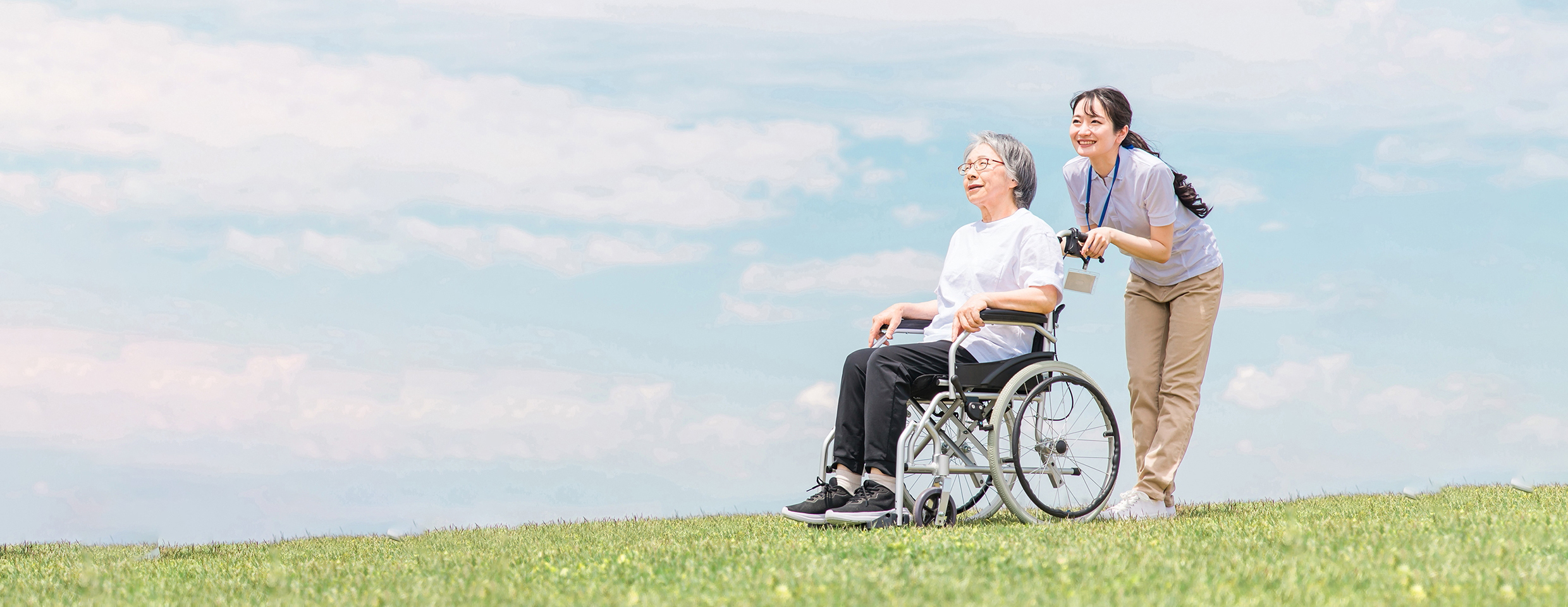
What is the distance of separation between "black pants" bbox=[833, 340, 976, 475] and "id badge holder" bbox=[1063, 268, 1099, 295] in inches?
21.9

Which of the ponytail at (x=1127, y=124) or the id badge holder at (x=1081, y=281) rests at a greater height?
the ponytail at (x=1127, y=124)

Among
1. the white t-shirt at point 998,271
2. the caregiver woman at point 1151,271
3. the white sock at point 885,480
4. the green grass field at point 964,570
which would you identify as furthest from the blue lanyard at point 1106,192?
the white sock at point 885,480

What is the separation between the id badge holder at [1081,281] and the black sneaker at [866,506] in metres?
1.24

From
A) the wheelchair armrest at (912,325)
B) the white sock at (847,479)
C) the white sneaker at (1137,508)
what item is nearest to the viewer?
the white sock at (847,479)

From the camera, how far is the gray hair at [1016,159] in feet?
17.6

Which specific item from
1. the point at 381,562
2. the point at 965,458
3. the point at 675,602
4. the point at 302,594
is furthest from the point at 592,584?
the point at 965,458

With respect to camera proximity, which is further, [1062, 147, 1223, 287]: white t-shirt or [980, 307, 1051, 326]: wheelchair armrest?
[1062, 147, 1223, 287]: white t-shirt

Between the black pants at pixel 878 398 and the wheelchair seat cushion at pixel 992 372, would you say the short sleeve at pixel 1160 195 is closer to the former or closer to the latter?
the wheelchair seat cushion at pixel 992 372

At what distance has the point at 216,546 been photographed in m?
7.01

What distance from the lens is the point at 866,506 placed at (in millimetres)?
4973

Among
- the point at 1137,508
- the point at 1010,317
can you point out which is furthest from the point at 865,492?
the point at 1137,508

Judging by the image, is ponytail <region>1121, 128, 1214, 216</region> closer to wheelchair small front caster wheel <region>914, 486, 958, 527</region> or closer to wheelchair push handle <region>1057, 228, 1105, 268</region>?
wheelchair push handle <region>1057, 228, 1105, 268</region>

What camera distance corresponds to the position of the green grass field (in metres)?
3.13

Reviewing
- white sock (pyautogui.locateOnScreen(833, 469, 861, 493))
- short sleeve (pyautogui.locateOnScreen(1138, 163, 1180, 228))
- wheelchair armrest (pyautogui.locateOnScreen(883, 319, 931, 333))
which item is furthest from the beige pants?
white sock (pyautogui.locateOnScreen(833, 469, 861, 493))
